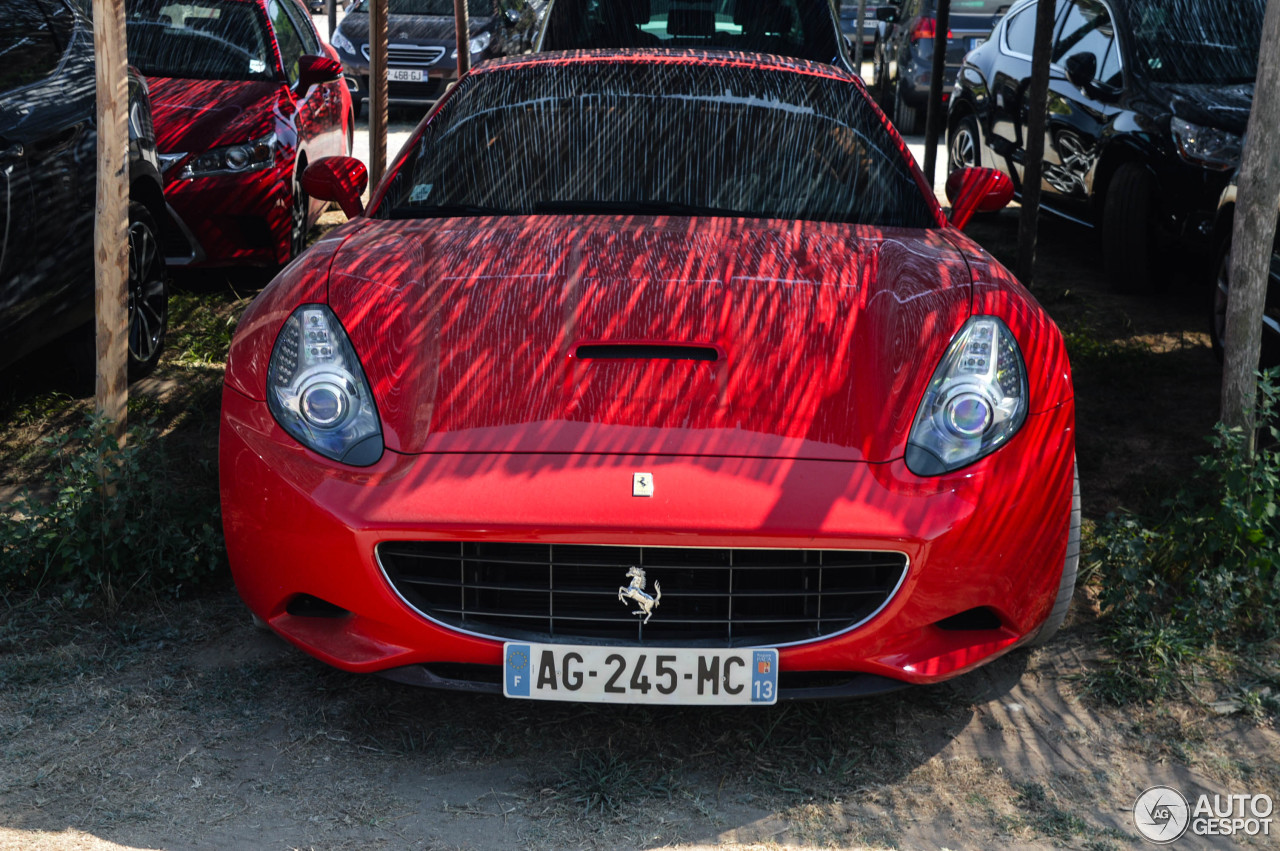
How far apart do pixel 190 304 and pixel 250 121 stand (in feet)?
3.10

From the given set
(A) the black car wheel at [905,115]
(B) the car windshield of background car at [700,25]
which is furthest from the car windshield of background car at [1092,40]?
(A) the black car wheel at [905,115]

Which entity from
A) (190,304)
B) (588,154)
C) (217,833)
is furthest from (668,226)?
(190,304)

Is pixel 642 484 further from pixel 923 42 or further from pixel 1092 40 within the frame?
pixel 923 42

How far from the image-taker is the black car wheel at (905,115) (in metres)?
13.4

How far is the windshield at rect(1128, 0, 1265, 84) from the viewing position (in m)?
6.40

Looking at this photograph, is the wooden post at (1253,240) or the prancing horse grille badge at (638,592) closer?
the prancing horse grille badge at (638,592)

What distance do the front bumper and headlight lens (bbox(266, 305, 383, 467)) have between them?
46mm

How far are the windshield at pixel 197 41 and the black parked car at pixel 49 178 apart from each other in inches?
73.1

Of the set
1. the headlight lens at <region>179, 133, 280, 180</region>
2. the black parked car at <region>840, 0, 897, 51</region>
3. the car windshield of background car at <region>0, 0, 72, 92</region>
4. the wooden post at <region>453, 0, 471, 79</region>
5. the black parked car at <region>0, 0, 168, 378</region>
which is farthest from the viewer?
the black parked car at <region>840, 0, 897, 51</region>

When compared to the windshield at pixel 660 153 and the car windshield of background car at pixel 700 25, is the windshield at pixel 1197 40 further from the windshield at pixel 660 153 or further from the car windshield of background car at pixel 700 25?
the windshield at pixel 660 153

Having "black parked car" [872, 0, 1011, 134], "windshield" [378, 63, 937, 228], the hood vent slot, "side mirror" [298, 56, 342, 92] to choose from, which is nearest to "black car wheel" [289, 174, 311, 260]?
A: "side mirror" [298, 56, 342, 92]

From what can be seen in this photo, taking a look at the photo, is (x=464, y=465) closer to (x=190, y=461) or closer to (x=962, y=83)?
(x=190, y=461)

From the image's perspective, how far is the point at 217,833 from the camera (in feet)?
8.36

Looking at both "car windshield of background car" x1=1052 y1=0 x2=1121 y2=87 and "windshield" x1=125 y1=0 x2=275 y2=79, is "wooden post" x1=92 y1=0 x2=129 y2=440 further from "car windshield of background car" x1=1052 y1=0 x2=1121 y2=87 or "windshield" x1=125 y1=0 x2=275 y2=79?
"car windshield of background car" x1=1052 y1=0 x2=1121 y2=87
